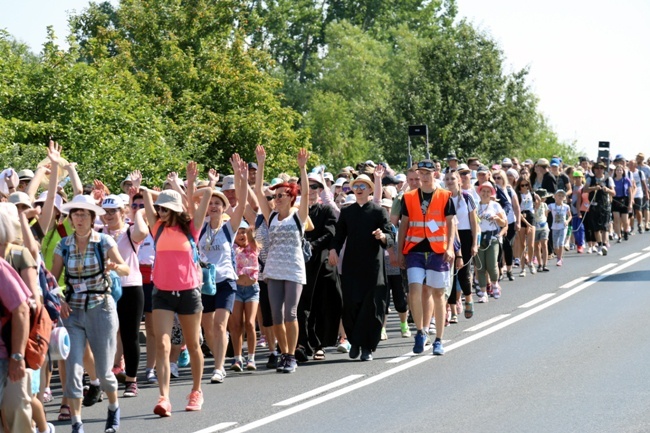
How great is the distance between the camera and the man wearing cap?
14859mm

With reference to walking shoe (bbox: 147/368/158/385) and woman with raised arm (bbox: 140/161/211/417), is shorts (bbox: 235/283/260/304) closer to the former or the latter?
walking shoe (bbox: 147/368/158/385)

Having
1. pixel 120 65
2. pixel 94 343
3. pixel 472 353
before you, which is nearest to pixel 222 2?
pixel 120 65

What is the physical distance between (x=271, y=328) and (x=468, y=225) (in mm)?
3980

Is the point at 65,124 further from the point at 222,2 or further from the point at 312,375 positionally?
the point at 222,2

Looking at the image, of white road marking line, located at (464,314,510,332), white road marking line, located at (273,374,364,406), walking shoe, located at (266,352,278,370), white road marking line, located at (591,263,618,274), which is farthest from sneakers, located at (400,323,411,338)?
white road marking line, located at (591,263,618,274)

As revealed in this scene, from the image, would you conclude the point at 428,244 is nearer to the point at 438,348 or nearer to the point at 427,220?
the point at 427,220

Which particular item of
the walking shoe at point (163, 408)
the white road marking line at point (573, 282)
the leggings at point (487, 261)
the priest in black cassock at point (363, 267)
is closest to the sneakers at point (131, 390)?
the walking shoe at point (163, 408)

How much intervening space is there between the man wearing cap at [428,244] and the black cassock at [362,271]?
0.28 m

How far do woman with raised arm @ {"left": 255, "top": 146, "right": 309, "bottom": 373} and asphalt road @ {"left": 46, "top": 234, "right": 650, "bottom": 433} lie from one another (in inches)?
14.1

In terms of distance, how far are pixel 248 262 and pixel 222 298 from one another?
100cm

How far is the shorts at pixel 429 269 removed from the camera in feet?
48.8

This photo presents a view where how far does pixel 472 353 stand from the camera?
14883mm

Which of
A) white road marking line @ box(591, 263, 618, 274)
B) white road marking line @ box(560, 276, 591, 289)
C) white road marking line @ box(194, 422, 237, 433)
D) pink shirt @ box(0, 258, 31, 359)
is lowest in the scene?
white road marking line @ box(194, 422, 237, 433)

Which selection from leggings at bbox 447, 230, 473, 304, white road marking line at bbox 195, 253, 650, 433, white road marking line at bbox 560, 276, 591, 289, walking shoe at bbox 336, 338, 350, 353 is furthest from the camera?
white road marking line at bbox 560, 276, 591, 289
